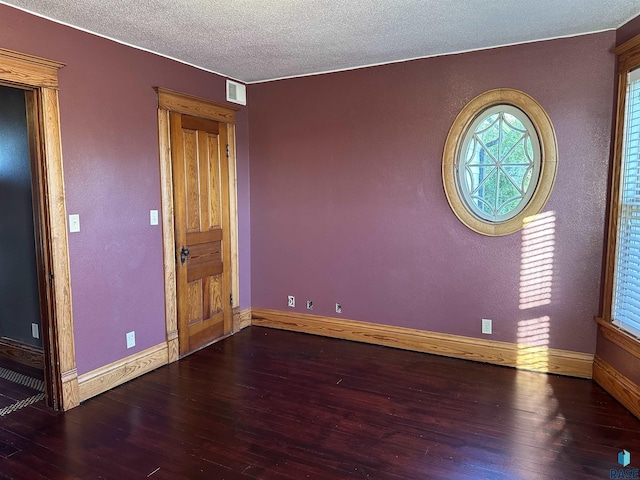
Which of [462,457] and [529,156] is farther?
[529,156]

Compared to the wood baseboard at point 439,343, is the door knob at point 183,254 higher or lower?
higher

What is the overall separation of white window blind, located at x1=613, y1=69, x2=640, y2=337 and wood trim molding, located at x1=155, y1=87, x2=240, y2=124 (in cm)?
329

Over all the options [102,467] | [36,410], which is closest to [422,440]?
[102,467]

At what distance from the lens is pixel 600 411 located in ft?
9.42

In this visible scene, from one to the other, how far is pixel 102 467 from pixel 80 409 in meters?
0.77

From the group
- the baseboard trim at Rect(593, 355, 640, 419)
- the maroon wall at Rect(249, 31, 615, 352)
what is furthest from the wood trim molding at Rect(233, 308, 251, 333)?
the baseboard trim at Rect(593, 355, 640, 419)

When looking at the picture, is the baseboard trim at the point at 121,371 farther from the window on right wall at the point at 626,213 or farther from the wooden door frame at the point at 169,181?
the window on right wall at the point at 626,213

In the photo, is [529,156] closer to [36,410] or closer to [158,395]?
[158,395]

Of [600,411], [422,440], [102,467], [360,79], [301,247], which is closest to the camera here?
[102,467]

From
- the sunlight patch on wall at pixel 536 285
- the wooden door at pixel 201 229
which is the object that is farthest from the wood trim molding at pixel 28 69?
the sunlight patch on wall at pixel 536 285

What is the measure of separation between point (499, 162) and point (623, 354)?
1632 mm

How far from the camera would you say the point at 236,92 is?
4418mm

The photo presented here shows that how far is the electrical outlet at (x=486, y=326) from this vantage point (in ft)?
12.1

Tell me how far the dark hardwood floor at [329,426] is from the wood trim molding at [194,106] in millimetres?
2177
